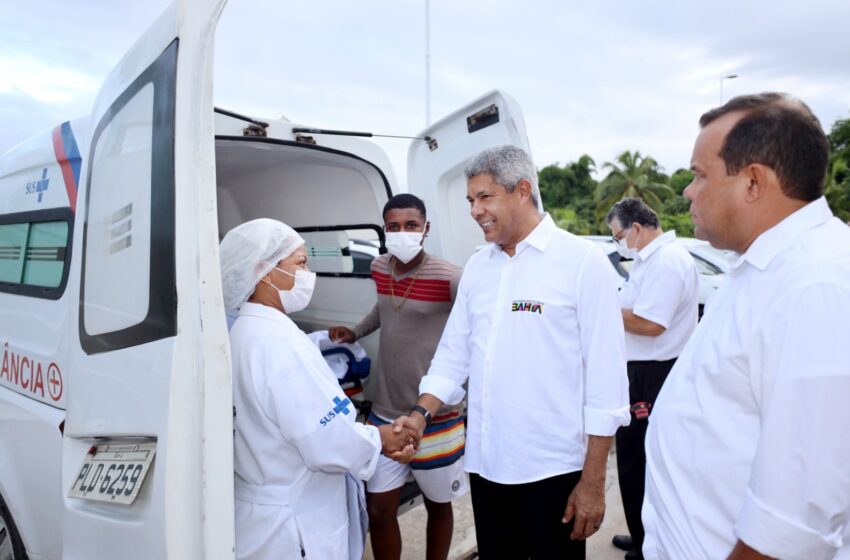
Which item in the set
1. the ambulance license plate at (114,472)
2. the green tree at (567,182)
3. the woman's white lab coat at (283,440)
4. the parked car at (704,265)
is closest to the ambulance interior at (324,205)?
the woman's white lab coat at (283,440)

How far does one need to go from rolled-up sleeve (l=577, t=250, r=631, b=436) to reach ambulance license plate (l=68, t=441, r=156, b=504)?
4.39 ft

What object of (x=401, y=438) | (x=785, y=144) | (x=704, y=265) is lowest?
(x=401, y=438)

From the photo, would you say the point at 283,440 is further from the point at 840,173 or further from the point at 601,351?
the point at 840,173

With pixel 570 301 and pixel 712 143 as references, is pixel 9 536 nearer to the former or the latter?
pixel 570 301

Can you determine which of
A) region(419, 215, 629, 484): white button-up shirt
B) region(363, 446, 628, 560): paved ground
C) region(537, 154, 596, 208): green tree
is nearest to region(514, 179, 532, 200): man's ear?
region(419, 215, 629, 484): white button-up shirt

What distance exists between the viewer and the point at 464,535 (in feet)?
11.3

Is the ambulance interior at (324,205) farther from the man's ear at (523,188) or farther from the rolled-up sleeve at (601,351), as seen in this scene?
the rolled-up sleeve at (601,351)

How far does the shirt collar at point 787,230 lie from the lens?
1157 mm

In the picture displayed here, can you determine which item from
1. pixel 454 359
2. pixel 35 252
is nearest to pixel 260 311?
pixel 454 359

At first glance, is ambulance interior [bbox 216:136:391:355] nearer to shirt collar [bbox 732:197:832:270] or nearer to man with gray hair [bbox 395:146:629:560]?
man with gray hair [bbox 395:146:629:560]

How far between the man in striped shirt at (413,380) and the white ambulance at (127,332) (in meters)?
1.32

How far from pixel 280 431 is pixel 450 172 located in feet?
6.53

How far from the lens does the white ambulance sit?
135 cm

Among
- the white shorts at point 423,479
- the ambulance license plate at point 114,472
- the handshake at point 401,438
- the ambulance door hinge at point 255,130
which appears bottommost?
the white shorts at point 423,479
